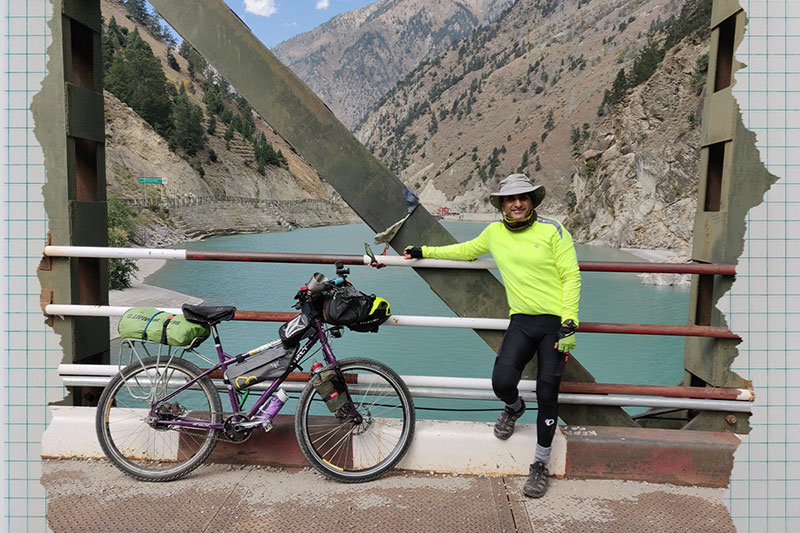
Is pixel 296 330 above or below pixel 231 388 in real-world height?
above

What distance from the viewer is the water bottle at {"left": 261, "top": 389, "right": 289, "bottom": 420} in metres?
3.18

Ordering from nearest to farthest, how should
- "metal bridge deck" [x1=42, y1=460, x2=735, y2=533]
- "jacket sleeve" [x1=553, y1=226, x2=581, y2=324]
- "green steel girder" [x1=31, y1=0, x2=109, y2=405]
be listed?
"metal bridge deck" [x1=42, y1=460, x2=735, y2=533] → "jacket sleeve" [x1=553, y1=226, x2=581, y2=324] → "green steel girder" [x1=31, y1=0, x2=109, y2=405]

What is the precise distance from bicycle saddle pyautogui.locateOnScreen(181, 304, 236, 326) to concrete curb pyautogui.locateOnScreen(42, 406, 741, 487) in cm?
67

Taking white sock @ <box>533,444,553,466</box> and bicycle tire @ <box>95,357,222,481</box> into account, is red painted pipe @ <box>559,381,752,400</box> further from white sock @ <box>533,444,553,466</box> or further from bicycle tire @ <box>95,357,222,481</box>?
bicycle tire @ <box>95,357,222,481</box>

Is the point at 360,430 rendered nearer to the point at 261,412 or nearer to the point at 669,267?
the point at 261,412

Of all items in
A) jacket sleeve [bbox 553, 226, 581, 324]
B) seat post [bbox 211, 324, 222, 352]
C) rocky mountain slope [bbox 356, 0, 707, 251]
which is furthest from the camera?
rocky mountain slope [bbox 356, 0, 707, 251]

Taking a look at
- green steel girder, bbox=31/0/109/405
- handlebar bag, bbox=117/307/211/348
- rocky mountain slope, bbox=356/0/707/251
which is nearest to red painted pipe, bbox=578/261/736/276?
handlebar bag, bbox=117/307/211/348

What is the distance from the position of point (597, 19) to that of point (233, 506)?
167 metres

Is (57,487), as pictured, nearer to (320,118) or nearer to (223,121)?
(320,118)

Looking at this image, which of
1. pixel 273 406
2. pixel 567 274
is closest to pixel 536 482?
pixel 567 274

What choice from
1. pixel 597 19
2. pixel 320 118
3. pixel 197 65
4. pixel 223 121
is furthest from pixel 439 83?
pixel 320 118

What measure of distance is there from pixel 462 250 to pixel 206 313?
1397 mm

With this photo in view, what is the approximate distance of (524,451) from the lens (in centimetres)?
329

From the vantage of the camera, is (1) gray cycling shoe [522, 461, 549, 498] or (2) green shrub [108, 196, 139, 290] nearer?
(1) gray cycling shoe [522, 461, 549, 498]
